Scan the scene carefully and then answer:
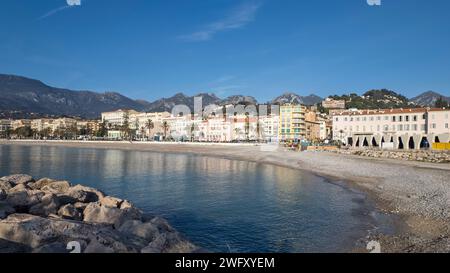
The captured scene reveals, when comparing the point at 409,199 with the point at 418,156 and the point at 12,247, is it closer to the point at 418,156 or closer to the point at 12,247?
the point at 12,247

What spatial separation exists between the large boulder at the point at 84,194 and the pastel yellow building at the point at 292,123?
9511 centimetres

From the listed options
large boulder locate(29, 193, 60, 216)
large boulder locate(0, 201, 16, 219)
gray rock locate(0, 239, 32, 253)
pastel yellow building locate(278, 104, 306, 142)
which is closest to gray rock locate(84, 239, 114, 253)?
gray rock locate(0, 239, 32, 253)

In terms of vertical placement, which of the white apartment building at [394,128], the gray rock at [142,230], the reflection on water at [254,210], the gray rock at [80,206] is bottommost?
the reflection on water at [254,210]

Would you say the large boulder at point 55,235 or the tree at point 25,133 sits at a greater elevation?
the tree at point 25,133

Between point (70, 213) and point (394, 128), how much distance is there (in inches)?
2749

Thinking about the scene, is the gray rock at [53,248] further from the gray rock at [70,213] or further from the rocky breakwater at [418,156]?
the rocky breakwater at [418,156]

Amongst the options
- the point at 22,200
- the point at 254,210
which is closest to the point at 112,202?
the point at 22,200

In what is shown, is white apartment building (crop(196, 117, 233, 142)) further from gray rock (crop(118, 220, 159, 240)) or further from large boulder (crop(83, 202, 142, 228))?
gray rock (crop(118, 220, 159, 240))

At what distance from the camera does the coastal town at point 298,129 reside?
210 ft

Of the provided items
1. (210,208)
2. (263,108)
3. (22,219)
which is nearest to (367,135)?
(263,108)

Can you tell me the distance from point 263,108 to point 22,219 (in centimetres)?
11401

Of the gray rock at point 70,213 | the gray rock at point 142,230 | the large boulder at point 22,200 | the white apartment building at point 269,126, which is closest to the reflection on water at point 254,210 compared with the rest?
the gray rock at point 142,230

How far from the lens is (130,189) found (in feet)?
79.3
